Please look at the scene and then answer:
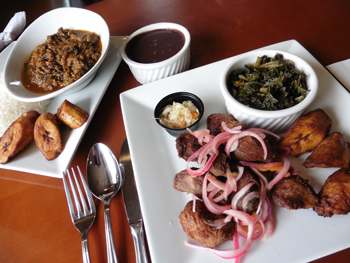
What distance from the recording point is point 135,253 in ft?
4.97

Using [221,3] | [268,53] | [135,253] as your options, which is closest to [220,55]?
[268,53]

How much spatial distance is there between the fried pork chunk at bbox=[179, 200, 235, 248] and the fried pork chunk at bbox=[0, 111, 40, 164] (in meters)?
1.49

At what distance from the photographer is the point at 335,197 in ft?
4.33

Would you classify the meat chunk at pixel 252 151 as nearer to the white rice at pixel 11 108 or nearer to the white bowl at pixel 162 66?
the white bowl at pixel 162 66

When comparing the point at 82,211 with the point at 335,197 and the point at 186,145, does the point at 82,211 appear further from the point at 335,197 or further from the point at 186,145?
the point at 335,197

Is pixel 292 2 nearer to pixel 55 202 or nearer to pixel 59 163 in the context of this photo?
pixel 59 163

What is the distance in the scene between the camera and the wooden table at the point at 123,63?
5.40ft

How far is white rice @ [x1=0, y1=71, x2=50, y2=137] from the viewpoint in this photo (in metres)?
2.29

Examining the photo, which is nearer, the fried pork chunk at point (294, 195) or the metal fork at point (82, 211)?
the fried pork chunk at point (294, 195)

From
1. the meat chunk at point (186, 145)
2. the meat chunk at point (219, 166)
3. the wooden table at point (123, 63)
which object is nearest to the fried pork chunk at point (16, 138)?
the wooden table at point (123, 63)

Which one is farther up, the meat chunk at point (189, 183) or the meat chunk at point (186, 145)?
the meat chunk at point (186, 145)

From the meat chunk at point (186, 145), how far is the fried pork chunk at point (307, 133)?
1.98ft

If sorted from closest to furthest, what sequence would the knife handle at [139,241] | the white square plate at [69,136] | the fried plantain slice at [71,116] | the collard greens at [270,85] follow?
the knife handle at [139,241] → the collard greens at [270,85] → the white square plate at [69,136] → the fried plantain slice at [71,116]

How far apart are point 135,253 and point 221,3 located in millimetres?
3135
